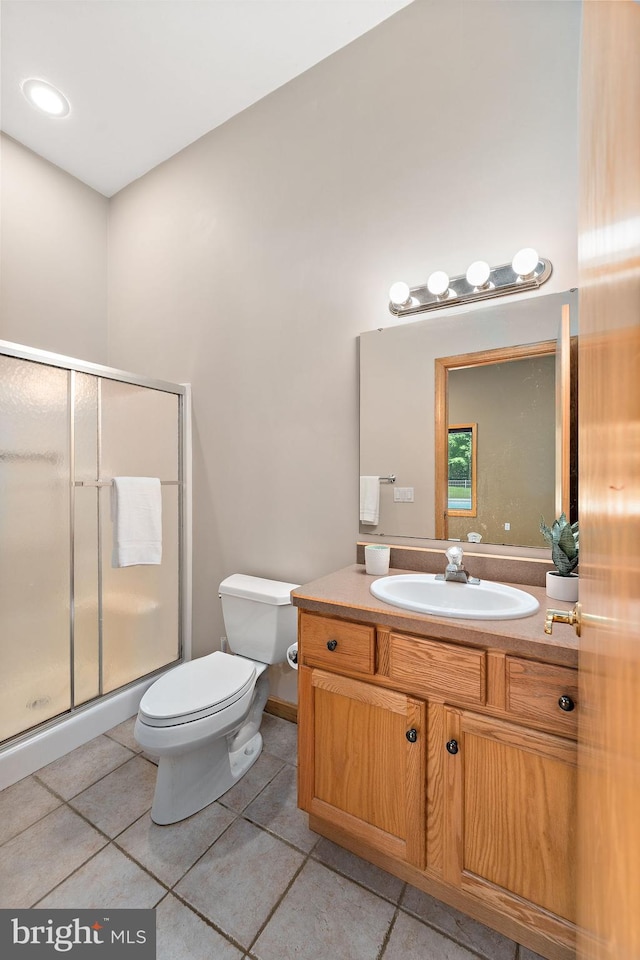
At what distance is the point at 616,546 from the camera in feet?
1.04

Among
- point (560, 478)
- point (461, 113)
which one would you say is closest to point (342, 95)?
point (461, 113)

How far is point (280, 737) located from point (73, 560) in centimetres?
127

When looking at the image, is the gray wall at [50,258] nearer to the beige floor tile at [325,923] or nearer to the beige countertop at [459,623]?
the beige countertop at [459,623]

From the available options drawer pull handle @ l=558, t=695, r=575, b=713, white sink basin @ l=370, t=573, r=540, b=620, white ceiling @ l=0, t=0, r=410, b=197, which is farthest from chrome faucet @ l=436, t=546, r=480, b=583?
white ceiling @ l=0, t=0, r=410, b=197

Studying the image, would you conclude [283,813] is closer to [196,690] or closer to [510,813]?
[196,690]

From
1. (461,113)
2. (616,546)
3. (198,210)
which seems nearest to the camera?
(616,546)

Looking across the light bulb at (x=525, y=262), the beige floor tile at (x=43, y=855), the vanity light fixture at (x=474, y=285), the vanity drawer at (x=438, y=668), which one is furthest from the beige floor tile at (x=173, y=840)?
the light bulb at (x=525, y=262)

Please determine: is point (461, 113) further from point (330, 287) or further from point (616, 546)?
point (616, 546)

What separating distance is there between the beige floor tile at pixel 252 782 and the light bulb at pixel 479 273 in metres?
2.08

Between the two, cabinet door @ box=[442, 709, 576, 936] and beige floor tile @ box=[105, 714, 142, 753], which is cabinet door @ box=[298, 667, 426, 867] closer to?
cabinet door @ box=[442, 709, 576, 936]

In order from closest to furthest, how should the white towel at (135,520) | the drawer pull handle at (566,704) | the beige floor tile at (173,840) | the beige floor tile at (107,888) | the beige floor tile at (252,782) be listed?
the drawer pull handle at (566,704), the beige floor tile at (107,888), the beige floor tile at (173,840), the beige floor tile at (252,782), the white towel at (135,520)

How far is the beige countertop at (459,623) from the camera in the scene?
3.11 ft

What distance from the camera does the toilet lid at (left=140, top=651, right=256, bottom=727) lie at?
1.36m

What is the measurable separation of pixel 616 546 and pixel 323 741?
1270 millimetres
